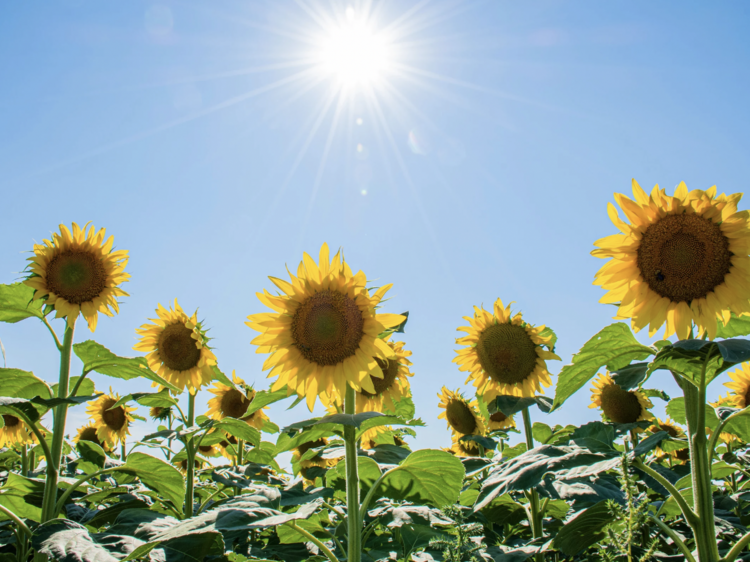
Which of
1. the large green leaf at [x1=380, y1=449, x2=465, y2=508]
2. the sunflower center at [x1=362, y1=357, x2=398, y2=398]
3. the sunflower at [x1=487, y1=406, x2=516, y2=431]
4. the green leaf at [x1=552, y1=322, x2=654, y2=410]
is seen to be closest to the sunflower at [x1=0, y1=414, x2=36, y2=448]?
the sunflower center at [x1=362, y1=357, x2=398, y2=398]

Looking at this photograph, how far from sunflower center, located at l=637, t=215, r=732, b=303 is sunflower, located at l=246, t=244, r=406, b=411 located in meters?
1.73

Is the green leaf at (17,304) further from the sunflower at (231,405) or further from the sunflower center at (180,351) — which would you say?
the sunflower at (231,405)

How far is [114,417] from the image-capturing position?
841cm

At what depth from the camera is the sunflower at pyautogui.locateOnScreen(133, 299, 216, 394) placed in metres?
6.14

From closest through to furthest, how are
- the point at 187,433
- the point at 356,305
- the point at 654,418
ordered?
the point at 356,305 < the point at 187,433 < the point at 654,418

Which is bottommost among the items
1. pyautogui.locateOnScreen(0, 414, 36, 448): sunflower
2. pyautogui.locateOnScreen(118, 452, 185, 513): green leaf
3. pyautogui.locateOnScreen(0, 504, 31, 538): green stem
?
pyautogui.locateOnScreen(0, 504, 31, 538): green stem

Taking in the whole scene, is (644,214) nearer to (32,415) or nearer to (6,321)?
(32,415)

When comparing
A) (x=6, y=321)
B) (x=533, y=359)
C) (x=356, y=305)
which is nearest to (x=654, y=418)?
(x=533, y=359)

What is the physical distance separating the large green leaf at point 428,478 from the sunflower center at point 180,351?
3975mm

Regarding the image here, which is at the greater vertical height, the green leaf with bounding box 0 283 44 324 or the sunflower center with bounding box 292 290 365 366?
the green leaf with bounding box 0 283 44 324

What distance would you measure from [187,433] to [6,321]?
187 centimetres

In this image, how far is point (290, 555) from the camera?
10.8 feet

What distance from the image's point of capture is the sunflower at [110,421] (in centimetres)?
845

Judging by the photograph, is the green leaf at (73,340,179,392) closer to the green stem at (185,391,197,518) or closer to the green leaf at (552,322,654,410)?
the green stem at (185,391,197,518)
